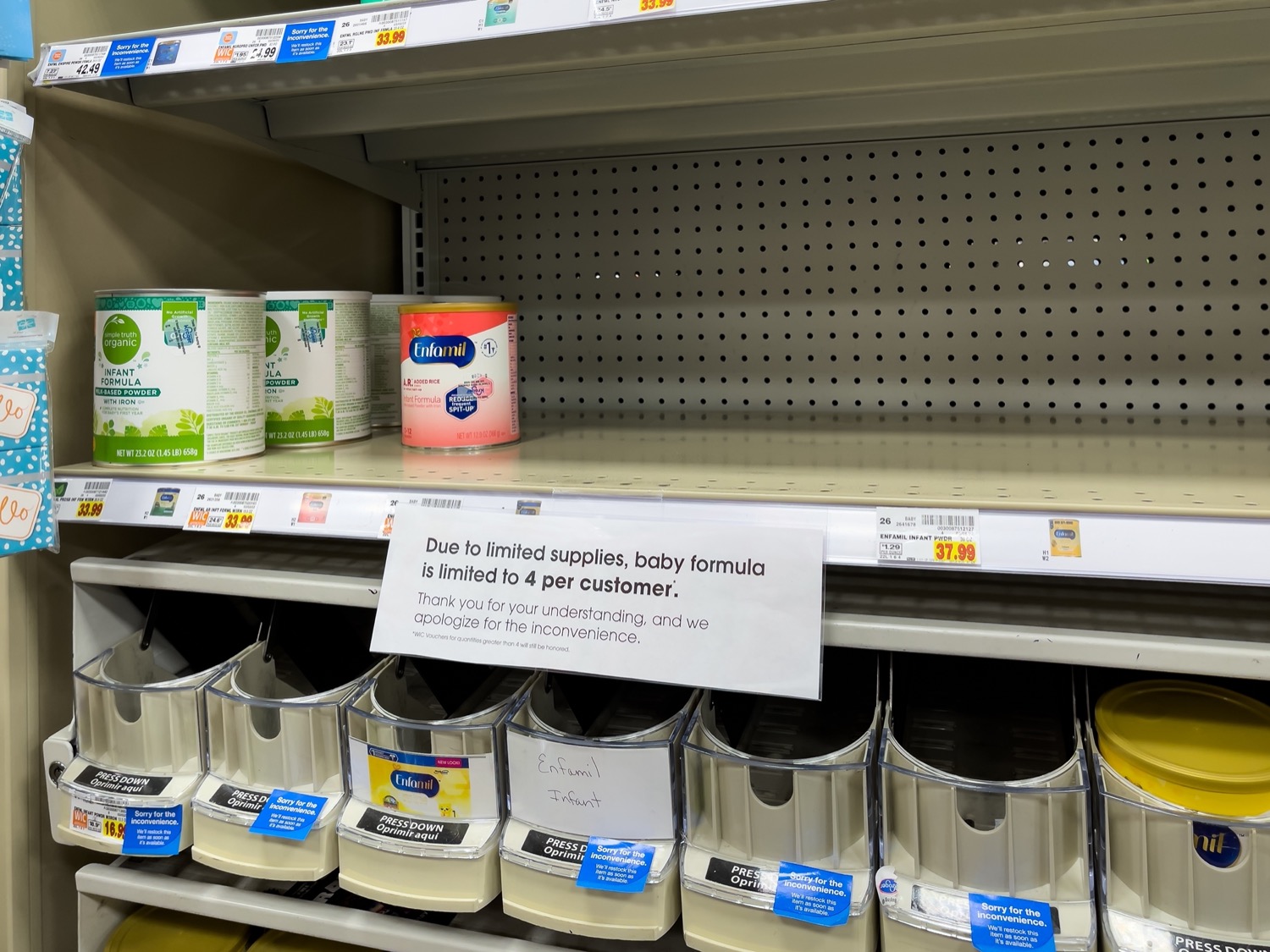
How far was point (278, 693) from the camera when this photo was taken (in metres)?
1.05

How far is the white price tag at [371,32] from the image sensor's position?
0.83 metres

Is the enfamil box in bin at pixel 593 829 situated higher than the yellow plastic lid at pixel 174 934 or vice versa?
the enfamil box in bin at pixel 593 829

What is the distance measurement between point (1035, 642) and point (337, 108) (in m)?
1.11

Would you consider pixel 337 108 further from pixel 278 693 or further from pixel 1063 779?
pixel 1063 779

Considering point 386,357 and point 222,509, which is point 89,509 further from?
point 386,357

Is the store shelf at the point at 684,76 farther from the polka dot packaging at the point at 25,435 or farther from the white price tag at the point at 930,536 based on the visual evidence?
the white price tag at the point at 930,536

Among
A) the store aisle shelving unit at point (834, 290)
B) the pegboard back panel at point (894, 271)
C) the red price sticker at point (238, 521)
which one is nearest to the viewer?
the store aisle shelving unit at point (834, 290)

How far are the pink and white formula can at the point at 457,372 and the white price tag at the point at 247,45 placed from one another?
282 millimetres

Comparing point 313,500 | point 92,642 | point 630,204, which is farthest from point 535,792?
point 630,204

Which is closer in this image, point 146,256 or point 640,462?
point 640,462

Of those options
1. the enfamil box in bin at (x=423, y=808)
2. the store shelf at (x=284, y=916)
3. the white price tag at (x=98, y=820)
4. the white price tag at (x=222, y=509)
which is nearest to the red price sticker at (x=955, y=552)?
the enfamil box in bin at (x=423, y=808)

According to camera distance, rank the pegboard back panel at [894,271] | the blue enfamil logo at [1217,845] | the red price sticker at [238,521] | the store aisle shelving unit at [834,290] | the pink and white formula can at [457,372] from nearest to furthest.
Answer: the blue enfamil logo at [1217,845] → the store aisle shelving unit at [834,290] → the red price sticker at [238,521] → the pink and white formula can at [457,372] → the pegboard back panel at [894,271]

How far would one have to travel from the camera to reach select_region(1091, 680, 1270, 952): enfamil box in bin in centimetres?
67

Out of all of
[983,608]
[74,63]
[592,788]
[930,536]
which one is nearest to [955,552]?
[930,536]
